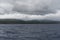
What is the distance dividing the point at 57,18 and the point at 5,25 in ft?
4.58

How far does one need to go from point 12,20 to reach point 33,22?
0.58 meters

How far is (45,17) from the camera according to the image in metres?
3.44

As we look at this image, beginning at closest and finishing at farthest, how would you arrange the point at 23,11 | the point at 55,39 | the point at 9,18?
the point at 55,39 < the point at 9,18 < the point at 23,11

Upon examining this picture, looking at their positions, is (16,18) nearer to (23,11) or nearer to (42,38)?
(23,11)

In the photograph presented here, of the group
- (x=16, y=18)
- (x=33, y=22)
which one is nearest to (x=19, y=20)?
(x=16, y=18)

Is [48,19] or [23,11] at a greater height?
[23,11]

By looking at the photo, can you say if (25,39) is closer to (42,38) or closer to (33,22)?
(42,38)

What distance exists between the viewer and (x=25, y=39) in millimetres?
2307

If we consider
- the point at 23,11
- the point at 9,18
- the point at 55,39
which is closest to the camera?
the point at 55,39

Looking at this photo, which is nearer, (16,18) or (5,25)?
(16,18)

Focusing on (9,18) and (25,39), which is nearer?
(25,39)

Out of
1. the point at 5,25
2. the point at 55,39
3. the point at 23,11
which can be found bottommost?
the point at 55,39

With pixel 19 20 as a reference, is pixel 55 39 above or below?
below

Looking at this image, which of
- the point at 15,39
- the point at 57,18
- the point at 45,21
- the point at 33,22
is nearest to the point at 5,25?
the point at 33,22
